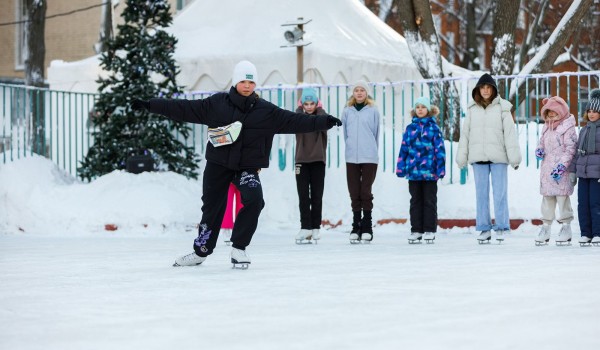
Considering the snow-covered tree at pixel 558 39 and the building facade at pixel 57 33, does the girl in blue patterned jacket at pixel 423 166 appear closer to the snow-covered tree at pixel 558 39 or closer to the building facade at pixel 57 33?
the snow-covered tree at pixel 558 39

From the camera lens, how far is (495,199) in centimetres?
1096

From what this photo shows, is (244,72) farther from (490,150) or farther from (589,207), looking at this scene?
(589,207)

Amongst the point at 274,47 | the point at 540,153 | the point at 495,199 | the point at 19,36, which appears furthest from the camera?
the point at 19,36

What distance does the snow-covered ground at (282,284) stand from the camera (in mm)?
4809

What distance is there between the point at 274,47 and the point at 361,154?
6.12 m

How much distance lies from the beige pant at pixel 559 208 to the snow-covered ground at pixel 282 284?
13.0 inches

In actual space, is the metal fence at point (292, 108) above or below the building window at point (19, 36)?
below

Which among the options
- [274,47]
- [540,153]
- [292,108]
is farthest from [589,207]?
[274,47]

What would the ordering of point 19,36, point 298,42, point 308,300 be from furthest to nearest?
point 19,36
point 298,42
point 308,300

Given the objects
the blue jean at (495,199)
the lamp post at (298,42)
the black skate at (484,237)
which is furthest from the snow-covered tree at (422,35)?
the black skate at (484,237)

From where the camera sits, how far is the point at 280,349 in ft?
14.6

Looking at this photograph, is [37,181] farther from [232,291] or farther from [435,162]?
[232,291]

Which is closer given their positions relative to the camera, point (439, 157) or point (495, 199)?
point (495, 199)

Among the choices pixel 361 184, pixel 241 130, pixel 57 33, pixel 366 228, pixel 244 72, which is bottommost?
pixel 366 228
